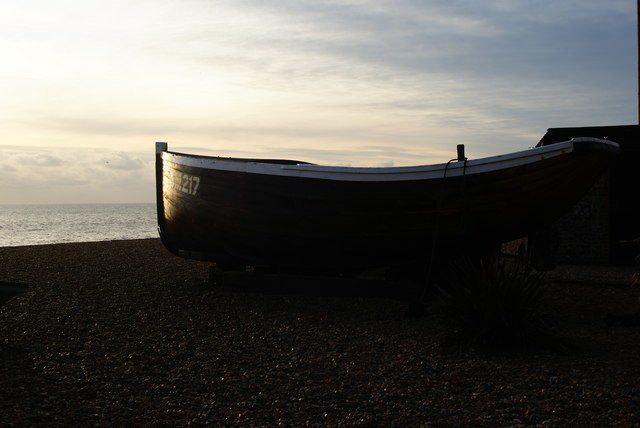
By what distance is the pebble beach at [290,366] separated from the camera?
190 inches

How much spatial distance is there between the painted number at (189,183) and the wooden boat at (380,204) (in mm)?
51

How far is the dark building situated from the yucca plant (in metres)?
7.47

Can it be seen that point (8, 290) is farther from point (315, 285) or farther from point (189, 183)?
point (189, 183)

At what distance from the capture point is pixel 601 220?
13.7 m

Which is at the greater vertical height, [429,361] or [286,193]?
[286,193]

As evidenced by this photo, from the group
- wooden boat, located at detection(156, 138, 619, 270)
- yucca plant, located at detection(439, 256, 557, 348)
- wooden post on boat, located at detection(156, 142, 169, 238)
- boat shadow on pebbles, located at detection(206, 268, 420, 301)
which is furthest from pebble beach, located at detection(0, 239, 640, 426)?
wooden post on boat, located at detection(156, 142, 169, 238)

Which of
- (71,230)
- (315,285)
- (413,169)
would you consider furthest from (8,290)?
(71,230)

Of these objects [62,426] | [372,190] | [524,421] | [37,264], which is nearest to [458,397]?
[524,421]

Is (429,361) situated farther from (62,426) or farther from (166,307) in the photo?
(166,307)

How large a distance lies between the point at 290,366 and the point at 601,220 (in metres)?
10.0

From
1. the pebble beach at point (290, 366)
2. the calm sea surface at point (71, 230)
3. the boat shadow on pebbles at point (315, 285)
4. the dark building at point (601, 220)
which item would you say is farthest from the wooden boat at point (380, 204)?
the calm sea surface at point (71, 230)

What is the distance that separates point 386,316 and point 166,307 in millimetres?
3268

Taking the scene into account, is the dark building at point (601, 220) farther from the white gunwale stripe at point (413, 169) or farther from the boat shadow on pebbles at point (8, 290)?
the boat shadow on pebbles at point (8, 290)

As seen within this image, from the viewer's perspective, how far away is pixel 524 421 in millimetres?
4516
